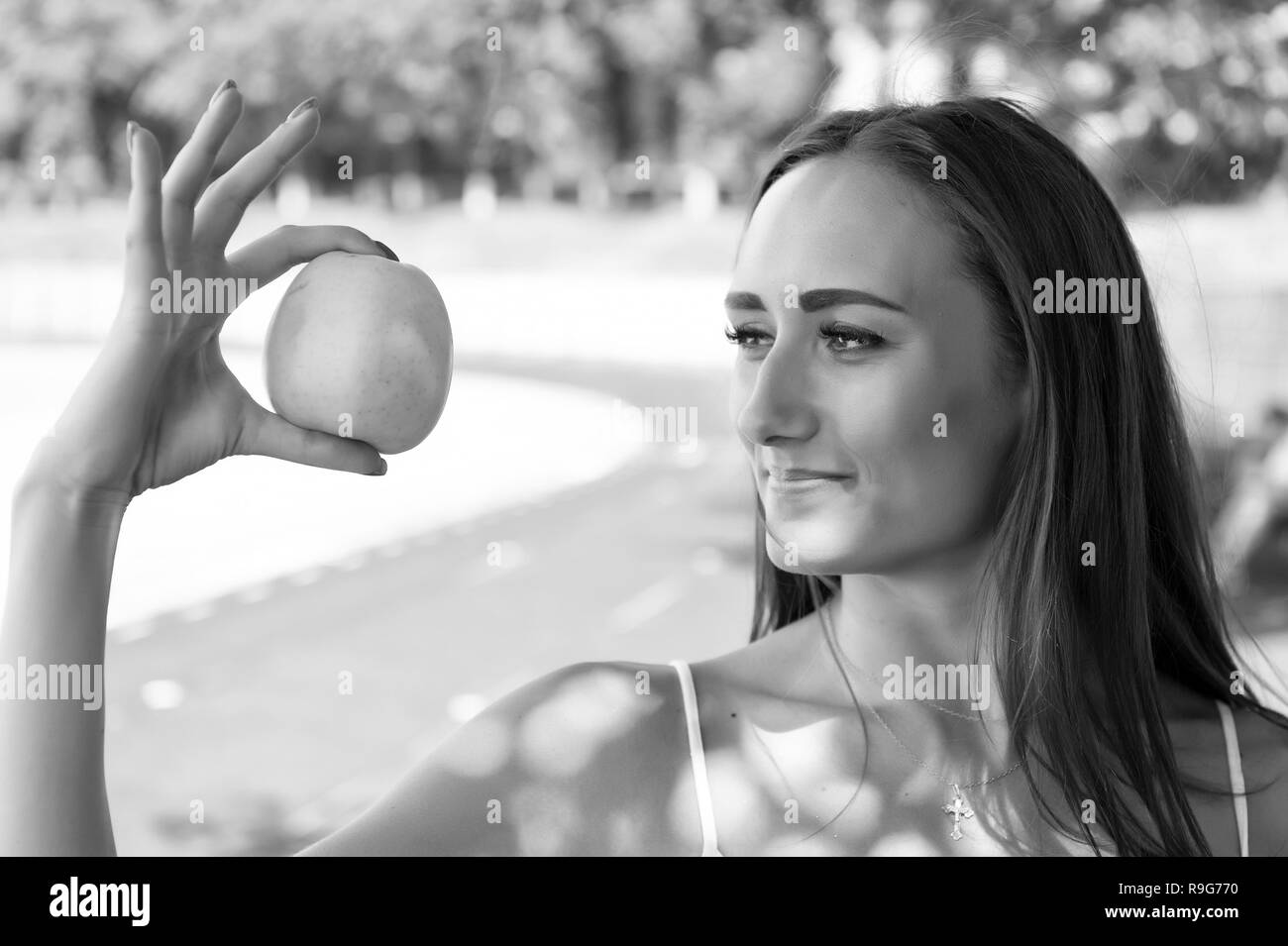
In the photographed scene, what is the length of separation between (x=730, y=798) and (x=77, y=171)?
36.5 meters

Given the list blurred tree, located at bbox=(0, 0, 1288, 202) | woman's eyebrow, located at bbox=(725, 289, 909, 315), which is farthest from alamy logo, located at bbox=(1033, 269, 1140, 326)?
blurred tree, located at bbox=(0, 0, 1288, 202)

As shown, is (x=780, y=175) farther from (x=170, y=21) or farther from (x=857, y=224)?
(x=170, y=21)

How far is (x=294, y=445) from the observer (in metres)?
1.57

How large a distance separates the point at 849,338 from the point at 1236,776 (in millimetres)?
808

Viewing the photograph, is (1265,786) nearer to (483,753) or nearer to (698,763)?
(698,763)

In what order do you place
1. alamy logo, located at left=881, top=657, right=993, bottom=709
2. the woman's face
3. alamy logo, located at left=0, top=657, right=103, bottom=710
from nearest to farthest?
alamy logo, located at left=0, top=657, right=103, bottom=710, the woman's face, alamy logo, located at left=881, top=657, right=993, bottom=709

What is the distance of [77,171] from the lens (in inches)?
1371

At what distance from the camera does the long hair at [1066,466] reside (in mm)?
1864

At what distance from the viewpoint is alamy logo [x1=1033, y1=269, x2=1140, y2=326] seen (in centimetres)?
186

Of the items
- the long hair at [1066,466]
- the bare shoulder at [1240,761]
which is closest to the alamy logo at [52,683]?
the long hair at [1066,466]

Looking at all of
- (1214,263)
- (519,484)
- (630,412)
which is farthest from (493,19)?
(1214,263)

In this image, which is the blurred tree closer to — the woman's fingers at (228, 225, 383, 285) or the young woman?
the young woman

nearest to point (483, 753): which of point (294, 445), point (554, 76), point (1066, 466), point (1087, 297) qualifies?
point (294, 445)

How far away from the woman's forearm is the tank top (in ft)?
2.45
